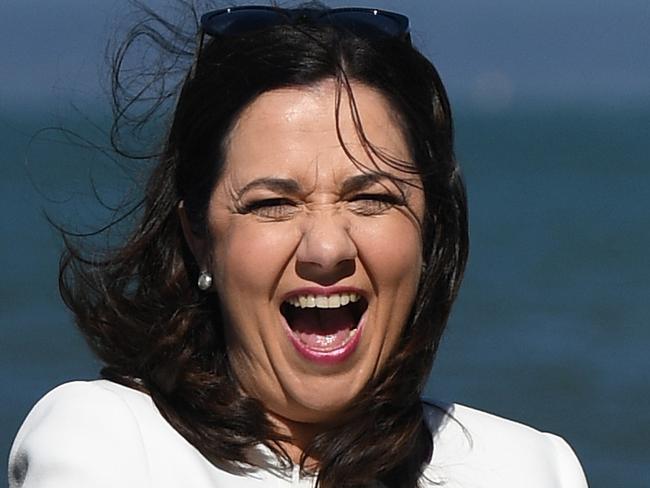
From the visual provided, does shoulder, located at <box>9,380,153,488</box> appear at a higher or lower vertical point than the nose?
lower

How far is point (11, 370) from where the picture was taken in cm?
1220

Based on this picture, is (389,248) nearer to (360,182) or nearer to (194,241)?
(360,182)

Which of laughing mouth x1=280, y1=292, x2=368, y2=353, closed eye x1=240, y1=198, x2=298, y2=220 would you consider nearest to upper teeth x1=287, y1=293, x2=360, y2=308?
laughing mouth x1=280, y1=292, x2=368, y2=353

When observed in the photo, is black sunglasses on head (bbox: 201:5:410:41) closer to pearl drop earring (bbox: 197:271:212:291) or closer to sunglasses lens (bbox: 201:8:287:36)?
sunglasses lens (bbox: 201:8:287:36)

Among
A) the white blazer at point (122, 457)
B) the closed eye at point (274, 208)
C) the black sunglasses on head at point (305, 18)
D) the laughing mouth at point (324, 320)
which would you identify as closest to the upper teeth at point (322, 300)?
the laughing mouth at point (324, 320)

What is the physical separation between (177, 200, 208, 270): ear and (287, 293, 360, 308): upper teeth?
0.82 ft

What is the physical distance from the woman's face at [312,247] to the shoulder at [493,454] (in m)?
0.30

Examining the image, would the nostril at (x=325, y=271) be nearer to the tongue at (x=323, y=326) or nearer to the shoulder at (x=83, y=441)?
the tongue at (x=323, y=326)

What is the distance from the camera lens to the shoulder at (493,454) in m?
3.82

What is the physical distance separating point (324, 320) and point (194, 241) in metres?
0.33

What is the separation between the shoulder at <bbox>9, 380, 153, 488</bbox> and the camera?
334 cm

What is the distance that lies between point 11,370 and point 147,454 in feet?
29.4

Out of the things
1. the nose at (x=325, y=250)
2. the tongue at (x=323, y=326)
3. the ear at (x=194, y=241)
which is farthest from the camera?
the ear at (x=194, y=241)

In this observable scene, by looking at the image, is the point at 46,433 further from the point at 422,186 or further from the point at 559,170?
the point at 559,170
